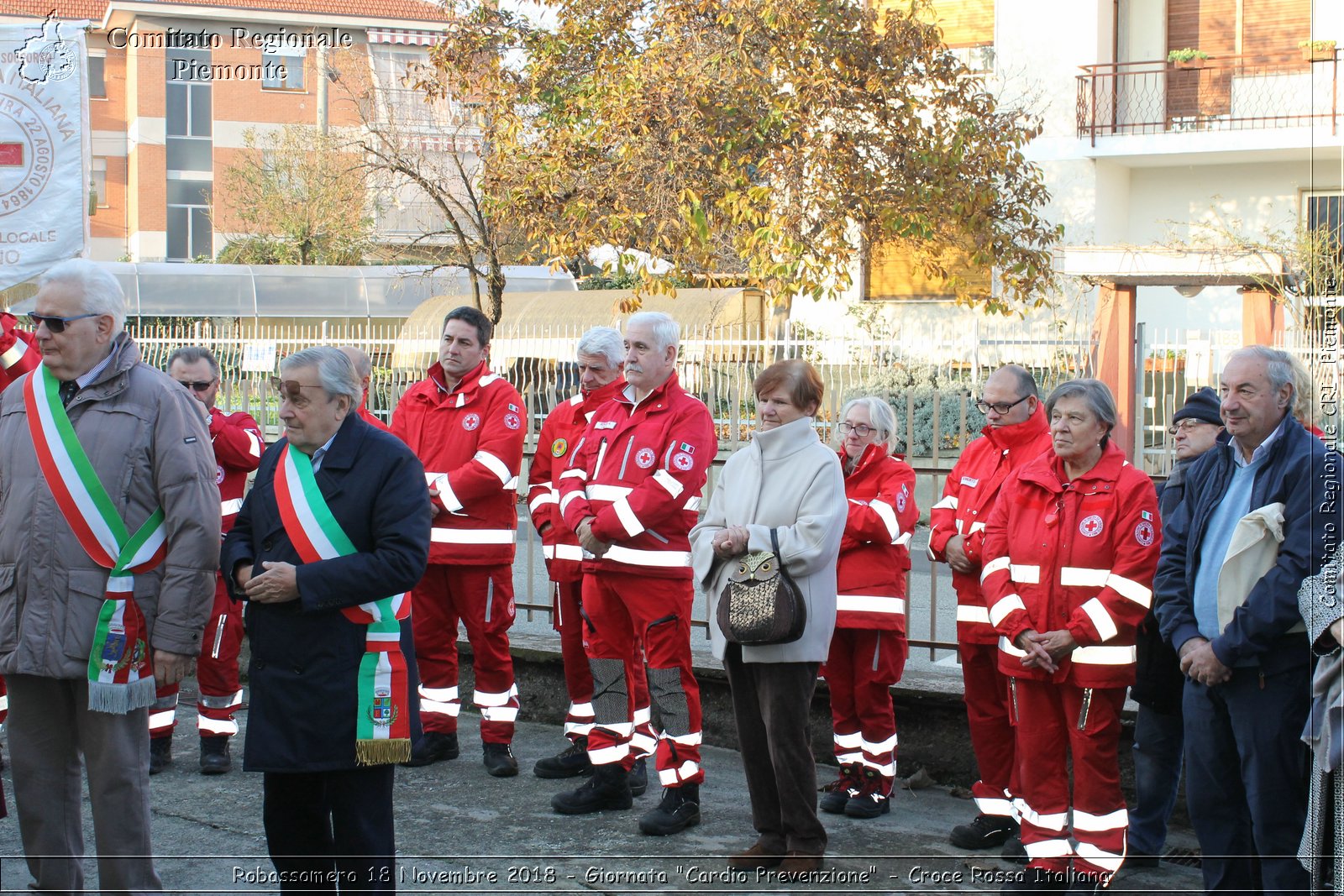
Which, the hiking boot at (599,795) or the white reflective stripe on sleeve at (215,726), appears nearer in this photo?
the hiking boot at (599,795)

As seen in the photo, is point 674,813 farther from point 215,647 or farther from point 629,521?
point 215,647

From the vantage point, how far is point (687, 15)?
15.7 m

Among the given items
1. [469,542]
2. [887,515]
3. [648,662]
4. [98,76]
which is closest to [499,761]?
[469,542]

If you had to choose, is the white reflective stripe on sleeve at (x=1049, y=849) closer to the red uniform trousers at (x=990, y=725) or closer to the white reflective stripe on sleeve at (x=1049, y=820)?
the white reflective stripe on sleeve at (x=1049, y=820)

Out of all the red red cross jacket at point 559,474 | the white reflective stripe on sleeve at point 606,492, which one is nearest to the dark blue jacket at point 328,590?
the white reflective stripe on sleeve at point 606,492

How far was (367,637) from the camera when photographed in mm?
4238

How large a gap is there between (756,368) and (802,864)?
7.43 metres

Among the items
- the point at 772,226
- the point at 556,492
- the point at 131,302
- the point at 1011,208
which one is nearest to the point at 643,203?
the point at 772,226

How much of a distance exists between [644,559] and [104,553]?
224 cm

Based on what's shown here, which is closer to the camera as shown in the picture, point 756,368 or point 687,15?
point 756,368

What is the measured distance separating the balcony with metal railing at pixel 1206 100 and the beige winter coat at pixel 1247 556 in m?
17.8

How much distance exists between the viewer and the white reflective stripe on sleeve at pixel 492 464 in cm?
649

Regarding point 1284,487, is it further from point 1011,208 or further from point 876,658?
point 1011,208

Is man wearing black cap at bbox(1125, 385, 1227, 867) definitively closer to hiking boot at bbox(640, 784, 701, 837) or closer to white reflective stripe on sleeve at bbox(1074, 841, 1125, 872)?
white reflective stripe on sleeve at bbox(1074, 841, 1125, 872)
